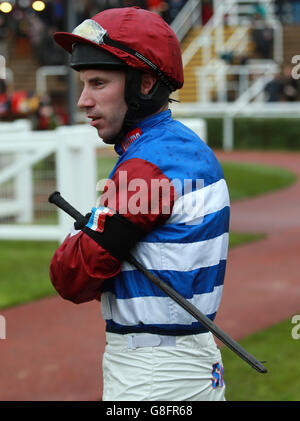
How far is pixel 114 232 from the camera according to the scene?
2270 mm

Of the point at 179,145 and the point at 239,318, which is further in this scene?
the point at 239,318

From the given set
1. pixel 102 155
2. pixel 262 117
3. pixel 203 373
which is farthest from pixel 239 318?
pixel 262 117

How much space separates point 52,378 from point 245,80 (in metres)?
19.9

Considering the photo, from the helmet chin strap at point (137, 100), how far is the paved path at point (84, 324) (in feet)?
8.16

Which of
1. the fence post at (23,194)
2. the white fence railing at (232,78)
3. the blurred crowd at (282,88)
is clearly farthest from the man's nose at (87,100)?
the white fence railing at (232,78)

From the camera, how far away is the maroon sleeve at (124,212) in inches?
89.4

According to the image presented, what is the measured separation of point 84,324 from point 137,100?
3.92 m

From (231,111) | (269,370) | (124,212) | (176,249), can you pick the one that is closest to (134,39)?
(124,212)

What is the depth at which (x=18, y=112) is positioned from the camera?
781 inches

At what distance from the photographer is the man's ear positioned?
2444 millimetres

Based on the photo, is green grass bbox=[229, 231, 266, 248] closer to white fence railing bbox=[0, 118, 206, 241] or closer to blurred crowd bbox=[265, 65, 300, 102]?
white fence railing bbox=[0, 118, 206, 241]

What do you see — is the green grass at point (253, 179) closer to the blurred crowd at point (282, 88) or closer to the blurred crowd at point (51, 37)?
the blurred crowd at point (51, 37)

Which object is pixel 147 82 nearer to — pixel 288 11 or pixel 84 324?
pixel 84 324

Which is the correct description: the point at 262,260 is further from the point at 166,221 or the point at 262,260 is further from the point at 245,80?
the point at 245,80
